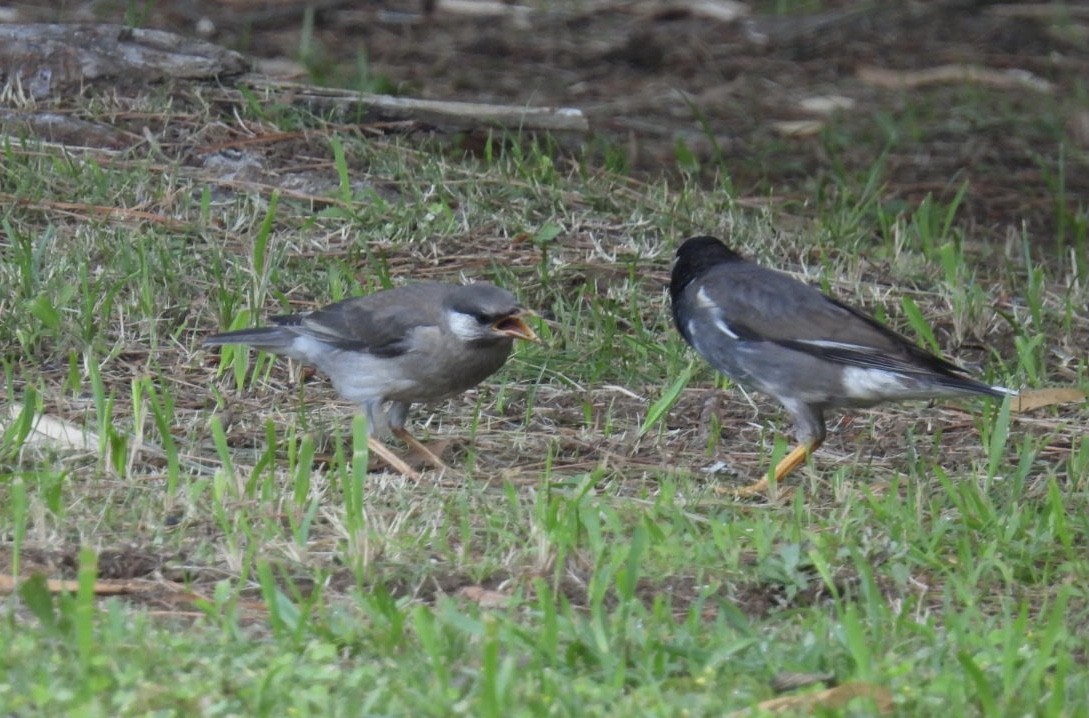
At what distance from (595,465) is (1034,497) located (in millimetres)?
1539

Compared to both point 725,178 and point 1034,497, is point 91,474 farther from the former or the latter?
point 725,178

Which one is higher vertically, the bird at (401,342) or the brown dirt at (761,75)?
the bird at (401,342)

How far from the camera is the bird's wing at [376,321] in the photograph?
21.4 feet

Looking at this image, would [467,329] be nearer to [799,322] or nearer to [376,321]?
[376,321]

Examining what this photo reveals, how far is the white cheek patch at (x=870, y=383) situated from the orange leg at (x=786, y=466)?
0.79ft

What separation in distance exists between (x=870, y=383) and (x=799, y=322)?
1.32 feet

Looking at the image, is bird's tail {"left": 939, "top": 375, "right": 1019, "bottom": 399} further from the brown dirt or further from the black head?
the brown dirt

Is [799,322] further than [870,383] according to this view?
Yes

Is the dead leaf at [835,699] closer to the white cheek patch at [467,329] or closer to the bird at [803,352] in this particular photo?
the bird at [803,352]

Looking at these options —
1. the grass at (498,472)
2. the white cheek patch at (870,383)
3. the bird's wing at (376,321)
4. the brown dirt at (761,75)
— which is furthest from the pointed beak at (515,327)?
the brown dirt at (761,75)

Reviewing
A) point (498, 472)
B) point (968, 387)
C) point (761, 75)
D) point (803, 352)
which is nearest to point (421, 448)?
point (498, 472)

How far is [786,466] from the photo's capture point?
6.36 meters

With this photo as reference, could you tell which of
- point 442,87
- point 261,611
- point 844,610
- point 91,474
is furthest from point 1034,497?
point 442,87

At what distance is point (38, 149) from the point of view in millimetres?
8828
